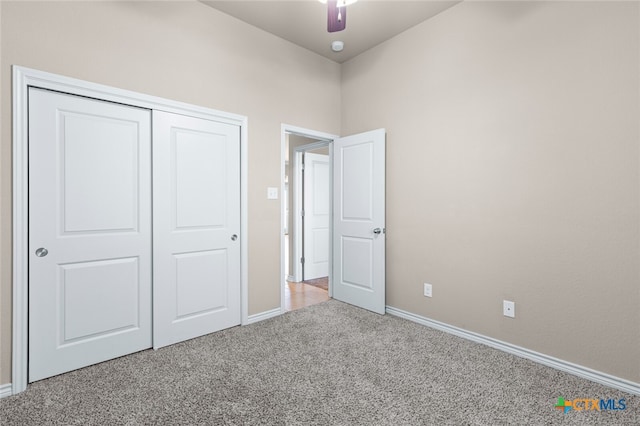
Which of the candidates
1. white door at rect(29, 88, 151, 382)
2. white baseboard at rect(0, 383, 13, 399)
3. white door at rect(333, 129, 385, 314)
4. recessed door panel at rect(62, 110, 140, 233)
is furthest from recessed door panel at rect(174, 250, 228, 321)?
white door at rect(333, 129, 385, 314)

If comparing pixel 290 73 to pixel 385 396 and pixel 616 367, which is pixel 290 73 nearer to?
pixel 385 396

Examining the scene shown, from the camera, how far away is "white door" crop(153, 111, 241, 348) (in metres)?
2.58

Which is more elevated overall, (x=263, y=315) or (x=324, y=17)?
(x=324, y=17)

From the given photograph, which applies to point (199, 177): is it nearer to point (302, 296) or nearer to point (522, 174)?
point (302, 296)

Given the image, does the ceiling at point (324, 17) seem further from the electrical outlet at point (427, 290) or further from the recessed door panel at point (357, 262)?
the electrical outlet at point (427, 290)

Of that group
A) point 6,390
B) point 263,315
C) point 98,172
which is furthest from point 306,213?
point 6,390

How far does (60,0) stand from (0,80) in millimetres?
684

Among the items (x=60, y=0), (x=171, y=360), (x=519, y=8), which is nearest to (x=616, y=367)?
(x=519, y=8)

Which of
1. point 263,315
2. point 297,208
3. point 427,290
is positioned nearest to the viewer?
point 427,290

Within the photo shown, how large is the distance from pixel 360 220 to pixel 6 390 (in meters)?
3.08

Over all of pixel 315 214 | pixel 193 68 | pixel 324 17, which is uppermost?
pixel 324 17

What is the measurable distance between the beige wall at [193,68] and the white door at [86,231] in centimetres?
15

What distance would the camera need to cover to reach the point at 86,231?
2.24 metres

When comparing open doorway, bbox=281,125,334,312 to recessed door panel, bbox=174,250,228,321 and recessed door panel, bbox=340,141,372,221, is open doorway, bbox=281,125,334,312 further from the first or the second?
recessed door panel, bbox=174,250,228,321
